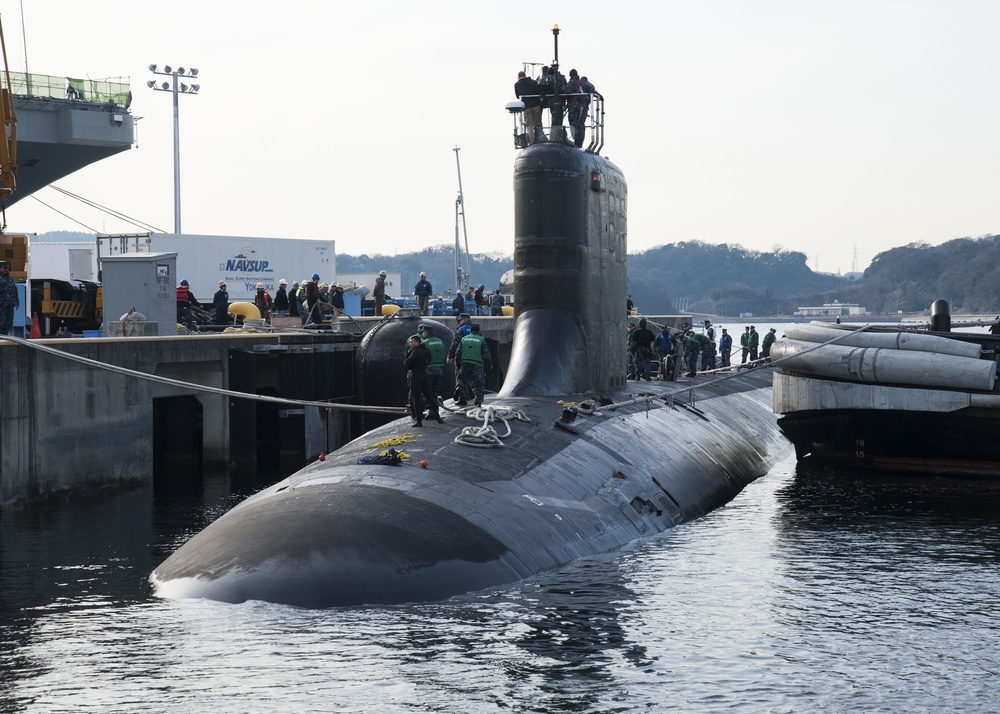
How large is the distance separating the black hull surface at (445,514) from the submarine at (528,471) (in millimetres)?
27

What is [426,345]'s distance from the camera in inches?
717

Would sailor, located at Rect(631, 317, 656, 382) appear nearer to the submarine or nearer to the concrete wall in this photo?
the submarine

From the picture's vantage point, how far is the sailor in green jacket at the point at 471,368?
19.6 m

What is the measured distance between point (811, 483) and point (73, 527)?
15248mm

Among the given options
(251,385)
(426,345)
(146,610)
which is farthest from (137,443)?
(146,610)

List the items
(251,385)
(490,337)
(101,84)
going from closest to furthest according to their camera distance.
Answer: (251,385)
(490,337)
(101,84)

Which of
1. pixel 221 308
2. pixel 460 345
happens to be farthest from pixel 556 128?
pixel 221 308

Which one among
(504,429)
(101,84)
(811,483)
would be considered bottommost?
(811,483)

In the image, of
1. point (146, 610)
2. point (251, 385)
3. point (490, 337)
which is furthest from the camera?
point (490, 337)

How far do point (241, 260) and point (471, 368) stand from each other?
46065mm

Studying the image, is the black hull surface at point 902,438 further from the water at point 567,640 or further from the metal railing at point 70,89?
the metal railing at point 70,89

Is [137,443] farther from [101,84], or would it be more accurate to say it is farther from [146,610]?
[101,84]

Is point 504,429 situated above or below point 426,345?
below

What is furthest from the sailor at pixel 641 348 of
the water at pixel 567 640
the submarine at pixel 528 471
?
the water at pixel 567 640
